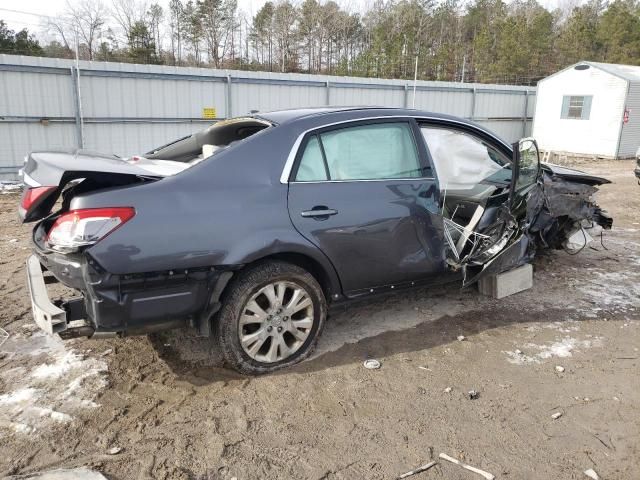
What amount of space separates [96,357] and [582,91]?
2027 cm

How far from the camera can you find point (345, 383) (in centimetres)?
349

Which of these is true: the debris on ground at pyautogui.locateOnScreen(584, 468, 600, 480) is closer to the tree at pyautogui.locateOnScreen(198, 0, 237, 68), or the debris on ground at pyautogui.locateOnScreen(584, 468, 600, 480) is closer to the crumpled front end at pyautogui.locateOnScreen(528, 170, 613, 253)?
the crumpled front end at pyautogui.locateOnScreen(528, 170, 613, 253)

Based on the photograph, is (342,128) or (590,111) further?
(590,111)

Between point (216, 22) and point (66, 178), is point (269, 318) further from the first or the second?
point (216, 22)

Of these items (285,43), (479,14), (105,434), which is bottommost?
(105,434)

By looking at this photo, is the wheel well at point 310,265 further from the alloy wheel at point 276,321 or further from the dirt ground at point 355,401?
the dirt ground at point 355,401

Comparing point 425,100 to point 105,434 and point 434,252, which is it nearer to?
point 434,252

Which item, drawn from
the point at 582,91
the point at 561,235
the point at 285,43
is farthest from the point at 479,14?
the point at 561,235

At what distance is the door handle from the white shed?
61.1 ft

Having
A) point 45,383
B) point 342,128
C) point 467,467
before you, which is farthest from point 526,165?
point 45,383

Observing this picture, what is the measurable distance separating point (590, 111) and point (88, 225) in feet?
66.9

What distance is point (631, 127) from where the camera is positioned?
1905 cm

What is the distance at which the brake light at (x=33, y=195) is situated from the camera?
9.87 feet

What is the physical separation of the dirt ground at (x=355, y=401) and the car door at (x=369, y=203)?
643 millimetres
